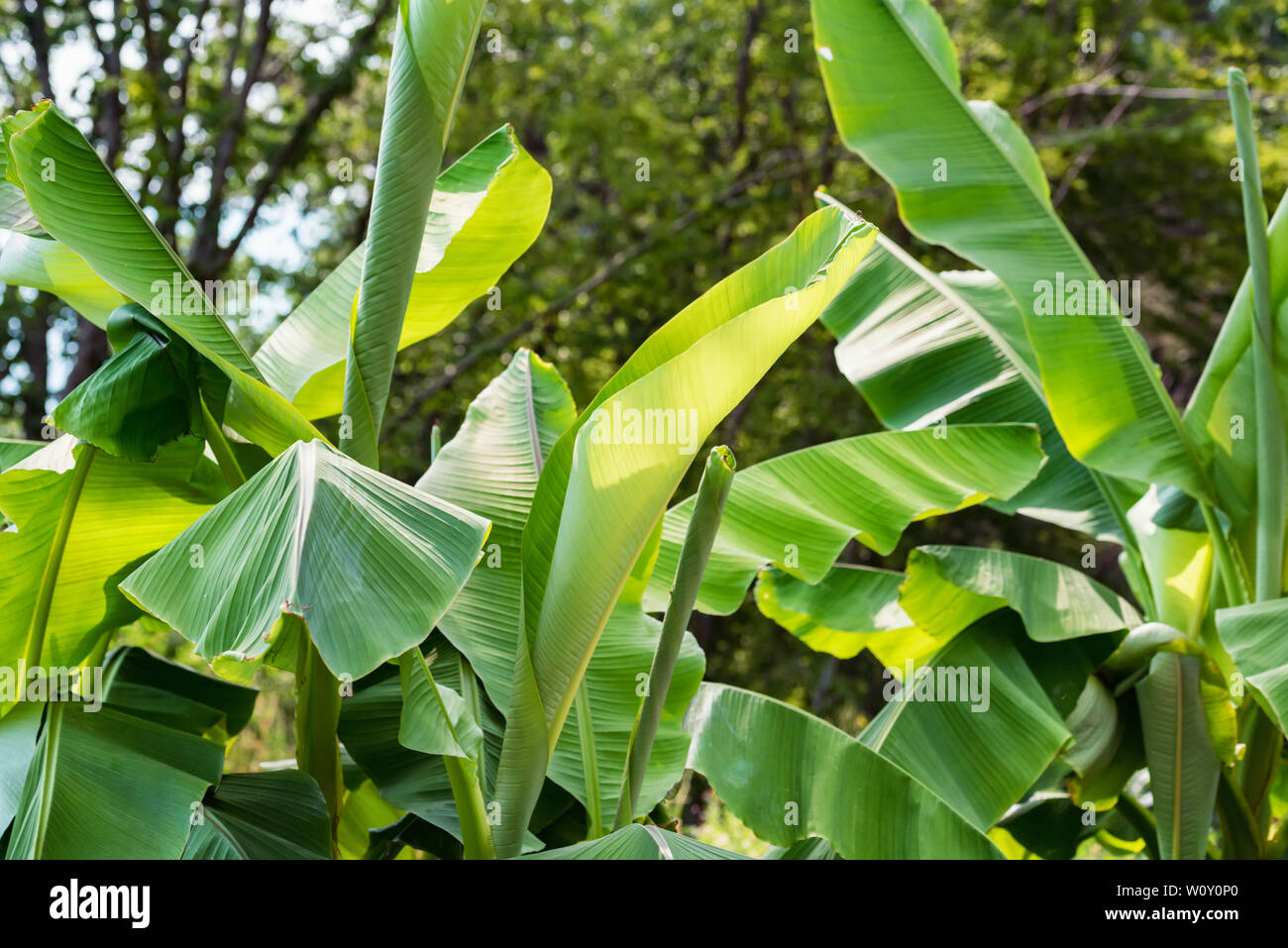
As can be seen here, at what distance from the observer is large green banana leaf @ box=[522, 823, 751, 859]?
124 centimetres

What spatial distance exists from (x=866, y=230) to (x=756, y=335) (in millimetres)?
193

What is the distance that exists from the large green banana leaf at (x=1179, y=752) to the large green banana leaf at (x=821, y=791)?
561 mm

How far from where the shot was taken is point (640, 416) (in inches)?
45.9

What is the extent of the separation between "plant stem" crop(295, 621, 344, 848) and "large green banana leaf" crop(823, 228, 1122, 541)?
1.39 m

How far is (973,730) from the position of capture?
1.96 m

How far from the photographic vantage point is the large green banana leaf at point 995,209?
7.02 feet

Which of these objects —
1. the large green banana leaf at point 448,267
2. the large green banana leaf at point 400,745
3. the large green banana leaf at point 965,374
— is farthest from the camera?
the large green banana leaf at point 965,374

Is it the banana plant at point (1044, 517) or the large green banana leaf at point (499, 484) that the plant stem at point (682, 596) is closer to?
the large green banana leaf at point (499, 484)

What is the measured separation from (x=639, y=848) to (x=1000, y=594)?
101 centimetres

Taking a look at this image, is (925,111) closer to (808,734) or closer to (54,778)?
(808,734)

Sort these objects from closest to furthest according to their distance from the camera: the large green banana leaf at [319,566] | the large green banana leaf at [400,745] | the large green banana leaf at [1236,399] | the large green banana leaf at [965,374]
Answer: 1. the large green banana leaf at [319,566]
2. the large green banana leaf at [400,745]
3. the large green banana leaf at [1236,399]
4. the large green banana leaf at [965,374]

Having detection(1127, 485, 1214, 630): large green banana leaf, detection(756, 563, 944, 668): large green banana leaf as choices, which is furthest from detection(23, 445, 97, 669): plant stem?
detection(1127, 485, 1214, 630): large green banana leaf

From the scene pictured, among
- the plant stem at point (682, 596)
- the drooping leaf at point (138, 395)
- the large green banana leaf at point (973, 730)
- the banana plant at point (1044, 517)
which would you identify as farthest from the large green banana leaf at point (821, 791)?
the drooping leaf at point (138, 395)

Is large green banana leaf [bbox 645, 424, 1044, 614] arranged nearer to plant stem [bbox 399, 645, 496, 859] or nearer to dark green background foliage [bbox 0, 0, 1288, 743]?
plant stem [bbox 399, 645, 496, 859]
